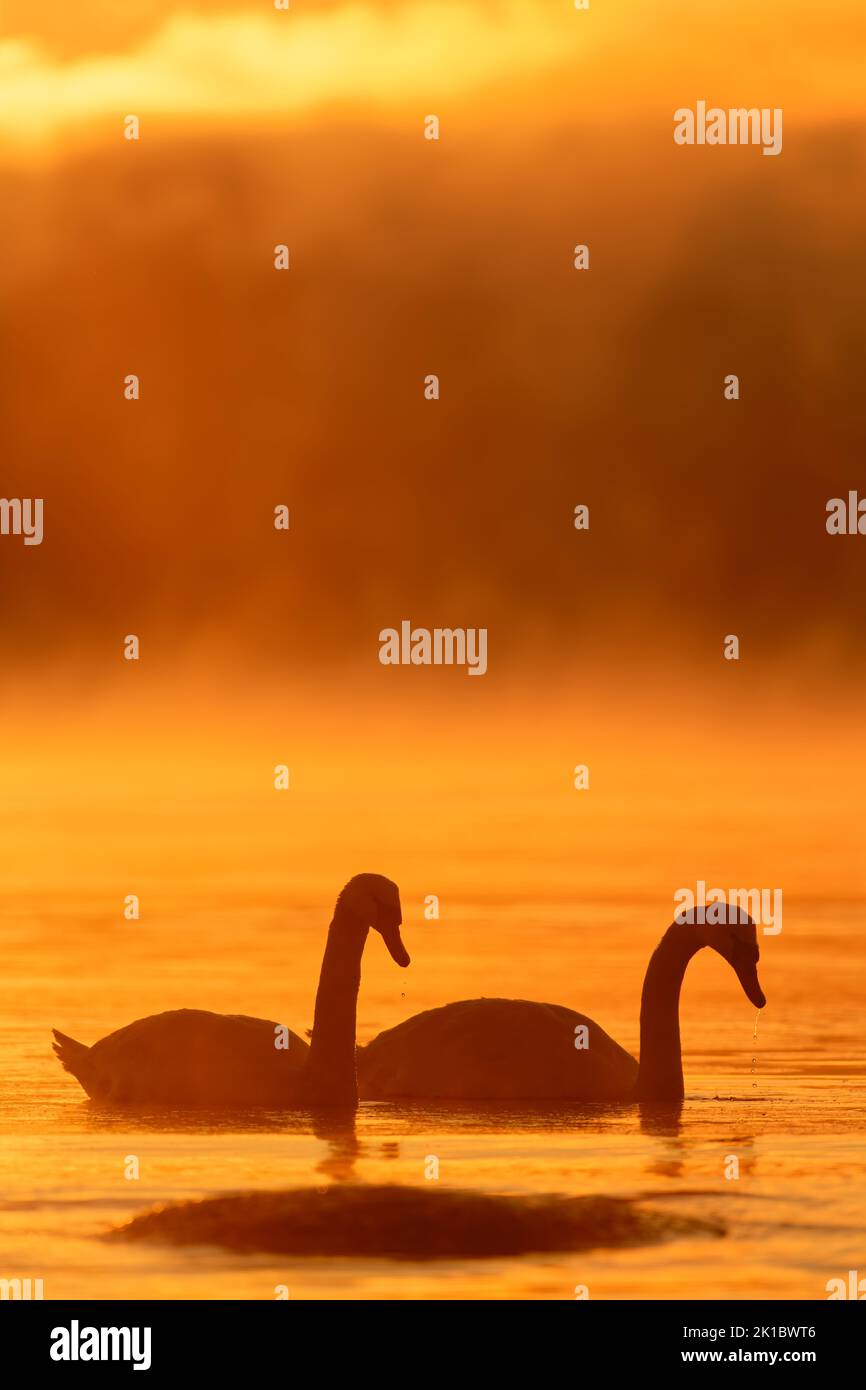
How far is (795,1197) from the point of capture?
24734 mm

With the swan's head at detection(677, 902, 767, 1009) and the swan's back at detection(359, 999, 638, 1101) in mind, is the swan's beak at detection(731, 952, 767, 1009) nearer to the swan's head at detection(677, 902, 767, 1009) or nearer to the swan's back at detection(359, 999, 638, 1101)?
the swan's head at detection(677, 902, 767, 1009)

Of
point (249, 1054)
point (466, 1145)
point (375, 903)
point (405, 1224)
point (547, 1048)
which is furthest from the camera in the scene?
point (375, 903)

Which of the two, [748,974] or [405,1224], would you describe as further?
[748,974]

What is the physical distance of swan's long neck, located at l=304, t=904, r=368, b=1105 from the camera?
29.7 metres

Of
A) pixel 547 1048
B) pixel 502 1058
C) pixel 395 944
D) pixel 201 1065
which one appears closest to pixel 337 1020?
pixel 395 944

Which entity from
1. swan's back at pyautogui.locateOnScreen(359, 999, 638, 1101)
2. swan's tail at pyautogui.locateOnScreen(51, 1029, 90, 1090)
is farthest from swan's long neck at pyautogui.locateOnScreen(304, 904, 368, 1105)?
swan's tail at pyautogui.locateOnScreen(51, 1029, 90, 1090)

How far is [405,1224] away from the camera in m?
23.3

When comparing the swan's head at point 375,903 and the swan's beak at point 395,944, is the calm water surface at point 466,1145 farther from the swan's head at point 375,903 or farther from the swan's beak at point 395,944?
the swan's head at point 375,903

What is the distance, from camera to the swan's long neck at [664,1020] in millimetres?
30438

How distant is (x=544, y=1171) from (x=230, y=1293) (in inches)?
176

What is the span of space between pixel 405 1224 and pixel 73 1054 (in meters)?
8.37

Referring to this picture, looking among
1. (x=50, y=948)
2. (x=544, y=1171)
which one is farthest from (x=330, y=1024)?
(x=50, y=948)

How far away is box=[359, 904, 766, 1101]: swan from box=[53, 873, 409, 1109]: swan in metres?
0.82

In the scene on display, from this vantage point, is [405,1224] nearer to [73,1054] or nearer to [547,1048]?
[547,1048]
